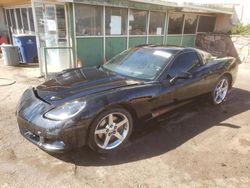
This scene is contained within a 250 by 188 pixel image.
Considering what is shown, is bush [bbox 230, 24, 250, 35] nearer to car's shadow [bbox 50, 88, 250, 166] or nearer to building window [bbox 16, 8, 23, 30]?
car's shadow [bbox 50, 88, 250, 166]

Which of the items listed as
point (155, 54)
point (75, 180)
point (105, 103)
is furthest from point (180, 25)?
point (75, 180)

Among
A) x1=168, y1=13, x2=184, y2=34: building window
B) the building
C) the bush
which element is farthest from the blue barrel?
the bush

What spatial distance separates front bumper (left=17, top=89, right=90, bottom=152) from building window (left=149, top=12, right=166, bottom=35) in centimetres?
769

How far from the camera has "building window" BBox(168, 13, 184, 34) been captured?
1066 centimetres

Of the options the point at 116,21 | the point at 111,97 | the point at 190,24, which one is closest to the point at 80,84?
the point at 111,97

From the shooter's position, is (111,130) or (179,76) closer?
(111,130)

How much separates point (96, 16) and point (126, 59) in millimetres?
4055

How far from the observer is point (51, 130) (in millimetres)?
2812

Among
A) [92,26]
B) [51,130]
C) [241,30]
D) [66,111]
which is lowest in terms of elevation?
[51,130]

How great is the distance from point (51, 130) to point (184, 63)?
2.71 m

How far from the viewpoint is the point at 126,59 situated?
4.38m

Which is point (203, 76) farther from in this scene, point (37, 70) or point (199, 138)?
point (37, 70)

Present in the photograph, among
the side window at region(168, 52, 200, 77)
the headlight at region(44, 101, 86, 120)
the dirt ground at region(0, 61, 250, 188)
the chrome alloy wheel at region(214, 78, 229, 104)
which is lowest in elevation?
the dirt ground at region(0, 61, 250, 188)

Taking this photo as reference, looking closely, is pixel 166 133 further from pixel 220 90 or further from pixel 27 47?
pixel 27 47
